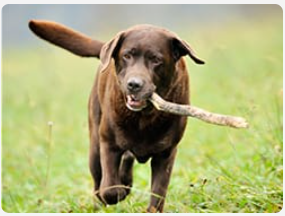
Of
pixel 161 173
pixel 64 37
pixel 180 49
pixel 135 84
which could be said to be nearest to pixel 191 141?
pixel 64 37

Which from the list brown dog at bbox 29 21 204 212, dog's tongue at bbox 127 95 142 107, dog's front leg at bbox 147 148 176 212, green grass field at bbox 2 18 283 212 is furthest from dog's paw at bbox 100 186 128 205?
dog's tongue at bbox 127 95 142 107

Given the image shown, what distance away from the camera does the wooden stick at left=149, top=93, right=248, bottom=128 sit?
4047 millimetres

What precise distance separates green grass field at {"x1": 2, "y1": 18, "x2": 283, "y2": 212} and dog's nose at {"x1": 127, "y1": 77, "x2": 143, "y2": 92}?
740 millimetres

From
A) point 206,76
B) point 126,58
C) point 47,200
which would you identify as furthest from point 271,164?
point 206,76

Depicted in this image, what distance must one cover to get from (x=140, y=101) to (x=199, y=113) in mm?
801

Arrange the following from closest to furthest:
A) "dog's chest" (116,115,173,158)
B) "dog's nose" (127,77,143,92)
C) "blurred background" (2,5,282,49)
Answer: "dog's nose" (127,77,143,92) → "dog's chest" (116,115,173,158) → "blurred background" (2,5,282,49)

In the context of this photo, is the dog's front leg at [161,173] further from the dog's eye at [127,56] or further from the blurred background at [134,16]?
the blurred background at [134,16]

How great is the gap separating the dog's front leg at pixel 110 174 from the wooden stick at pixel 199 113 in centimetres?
64

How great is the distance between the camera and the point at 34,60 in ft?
67.4

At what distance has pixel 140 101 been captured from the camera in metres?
5.26

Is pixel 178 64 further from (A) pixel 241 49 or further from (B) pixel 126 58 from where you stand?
(A) pixel 241 49

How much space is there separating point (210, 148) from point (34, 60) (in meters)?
12.9

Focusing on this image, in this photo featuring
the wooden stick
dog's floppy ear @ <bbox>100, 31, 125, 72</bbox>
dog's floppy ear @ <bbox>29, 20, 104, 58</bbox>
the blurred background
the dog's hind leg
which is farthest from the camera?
the blurred background

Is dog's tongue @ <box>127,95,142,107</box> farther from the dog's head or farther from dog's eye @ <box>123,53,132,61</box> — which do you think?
dog's eye @ <box>123,53,132,61</box>
